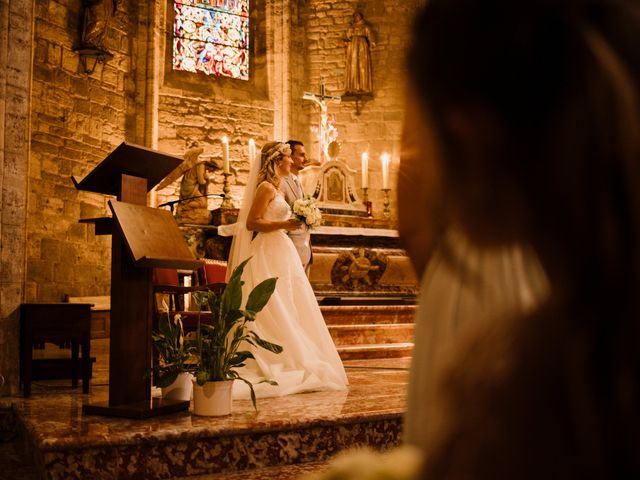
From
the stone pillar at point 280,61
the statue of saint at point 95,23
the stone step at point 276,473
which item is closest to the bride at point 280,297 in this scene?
the stone step at point 276,473

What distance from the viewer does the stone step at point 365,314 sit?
23.5 feet

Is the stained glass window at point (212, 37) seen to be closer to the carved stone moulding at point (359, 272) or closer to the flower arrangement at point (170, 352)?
the carved stone moulding at point (359, 272)

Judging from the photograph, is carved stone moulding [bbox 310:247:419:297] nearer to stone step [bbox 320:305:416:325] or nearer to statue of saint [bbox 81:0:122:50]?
stone step [bbox 320:305:416:325]

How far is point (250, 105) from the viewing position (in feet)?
39.7

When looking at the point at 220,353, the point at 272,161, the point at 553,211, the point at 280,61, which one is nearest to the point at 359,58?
A: the point at 280,61

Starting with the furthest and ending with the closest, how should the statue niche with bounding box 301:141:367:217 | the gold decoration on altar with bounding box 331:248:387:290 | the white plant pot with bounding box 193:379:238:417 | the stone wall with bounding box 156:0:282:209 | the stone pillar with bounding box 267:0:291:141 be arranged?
1. the stone pillar with bounding box 267:0:291:141
2. the stone wall with bounding box 156:0:282:209
3. the statue niche with bounding box 301:141:367:217
4. the gold decoration on altar with bounding box 331:248:387:290
5. the white plant pot with bounding box 193:379:238:417

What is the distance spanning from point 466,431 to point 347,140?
40.5 feet

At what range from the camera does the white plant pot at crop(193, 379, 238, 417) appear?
356 centimetres

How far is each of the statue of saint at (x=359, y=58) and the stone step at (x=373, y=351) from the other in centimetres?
648

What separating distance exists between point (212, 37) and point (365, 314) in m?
6.97

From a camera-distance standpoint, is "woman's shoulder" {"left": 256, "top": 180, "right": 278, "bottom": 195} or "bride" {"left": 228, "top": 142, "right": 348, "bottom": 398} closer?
"bride" {"left": 228, "top": 142, "right": 348, "bottom": 398}

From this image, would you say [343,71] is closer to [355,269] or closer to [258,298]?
[355,269]

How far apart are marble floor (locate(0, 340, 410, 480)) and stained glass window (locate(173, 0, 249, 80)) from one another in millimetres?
8880

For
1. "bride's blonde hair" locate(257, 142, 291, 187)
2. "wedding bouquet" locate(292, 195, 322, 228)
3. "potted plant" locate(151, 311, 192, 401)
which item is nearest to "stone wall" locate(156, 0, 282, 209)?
"bride's blonde hair" locate(257, 142, 291, 187)
